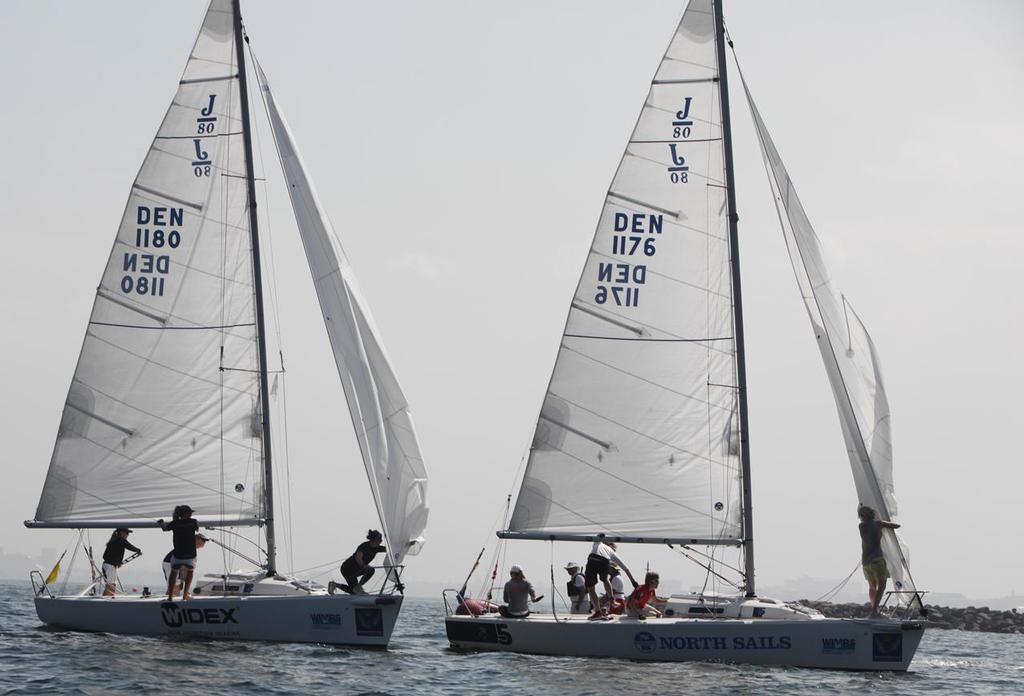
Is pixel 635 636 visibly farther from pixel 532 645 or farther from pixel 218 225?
pixel 218 225

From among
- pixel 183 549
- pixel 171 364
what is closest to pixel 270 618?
pixel 183 549

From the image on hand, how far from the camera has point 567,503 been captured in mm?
25031

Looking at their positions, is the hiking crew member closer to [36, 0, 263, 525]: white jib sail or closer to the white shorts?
[36, 0, 263, 525]: white jib sail

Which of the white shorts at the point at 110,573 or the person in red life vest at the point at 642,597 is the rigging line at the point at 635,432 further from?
the white shorts at the point at 110,573

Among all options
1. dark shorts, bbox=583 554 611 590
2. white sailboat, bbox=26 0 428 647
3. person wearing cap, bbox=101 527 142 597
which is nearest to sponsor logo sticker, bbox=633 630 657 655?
dark shorts, bbox=583 554 611 590

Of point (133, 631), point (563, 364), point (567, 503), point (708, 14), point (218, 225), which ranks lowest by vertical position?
point (133, 631)

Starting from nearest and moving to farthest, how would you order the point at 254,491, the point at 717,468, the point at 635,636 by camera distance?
1. the point at 635,636
2. the point at 717,468
3. the point at 254,491

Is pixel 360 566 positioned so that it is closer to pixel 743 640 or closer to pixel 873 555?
pixel 743 640

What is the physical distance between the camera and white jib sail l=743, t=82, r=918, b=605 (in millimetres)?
23625

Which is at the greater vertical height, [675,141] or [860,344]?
[675,141]

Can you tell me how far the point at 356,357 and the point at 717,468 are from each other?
6.87 m

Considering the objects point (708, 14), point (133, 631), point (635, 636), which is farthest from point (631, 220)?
point (133, 631)

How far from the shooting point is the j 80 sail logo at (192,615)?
24.4 metres

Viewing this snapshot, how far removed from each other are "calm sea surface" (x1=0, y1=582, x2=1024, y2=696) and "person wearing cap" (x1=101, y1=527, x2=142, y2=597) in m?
1.19
